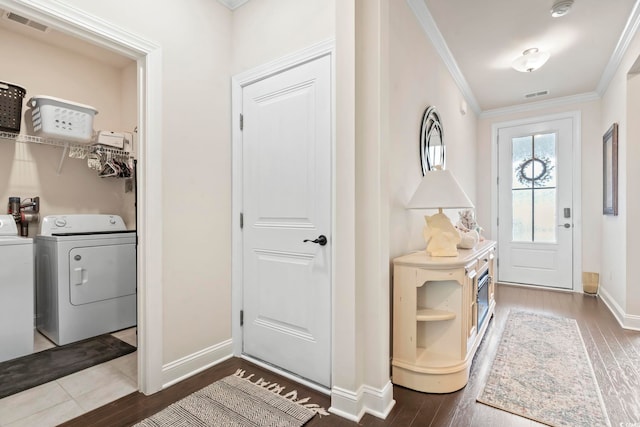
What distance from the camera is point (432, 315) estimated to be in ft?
6.61

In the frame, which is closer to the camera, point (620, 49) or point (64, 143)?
point (64, 143)

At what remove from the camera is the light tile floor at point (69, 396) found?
5.53 feet

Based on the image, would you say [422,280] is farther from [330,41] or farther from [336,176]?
[330,41]

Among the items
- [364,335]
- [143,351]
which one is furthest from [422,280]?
[143,351]

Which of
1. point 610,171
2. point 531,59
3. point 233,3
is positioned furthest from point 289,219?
point 610,171

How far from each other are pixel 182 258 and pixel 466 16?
9.56ft

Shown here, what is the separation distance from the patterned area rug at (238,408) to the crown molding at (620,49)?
12.4ft

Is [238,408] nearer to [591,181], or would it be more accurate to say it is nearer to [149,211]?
[149,211]

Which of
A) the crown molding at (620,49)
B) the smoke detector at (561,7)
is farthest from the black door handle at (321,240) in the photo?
the crown molding at (620,49)

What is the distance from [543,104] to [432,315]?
4206 millimetres

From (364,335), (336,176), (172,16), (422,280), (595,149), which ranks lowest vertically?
(364,335)

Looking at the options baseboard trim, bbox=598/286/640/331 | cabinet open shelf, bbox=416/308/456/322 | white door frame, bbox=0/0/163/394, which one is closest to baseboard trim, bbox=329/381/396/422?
cabinet open shelf, bbox=416/308/456/322

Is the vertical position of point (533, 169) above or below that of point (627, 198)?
above

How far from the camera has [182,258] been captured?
6.86 feet
